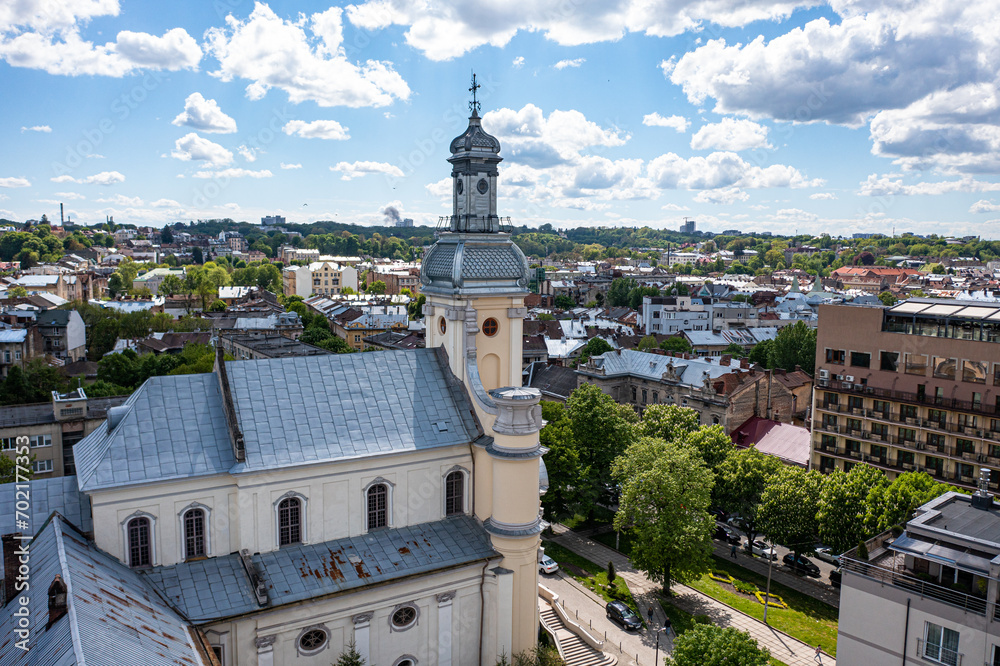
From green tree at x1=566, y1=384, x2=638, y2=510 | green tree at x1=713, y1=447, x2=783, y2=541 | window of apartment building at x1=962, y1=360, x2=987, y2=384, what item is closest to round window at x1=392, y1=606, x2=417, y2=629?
green tree at x1=566, y1=384, x2=638, y2=510

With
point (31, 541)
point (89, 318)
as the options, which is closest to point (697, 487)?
point (31, 541)

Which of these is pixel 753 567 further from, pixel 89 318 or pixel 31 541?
pixel 89 318

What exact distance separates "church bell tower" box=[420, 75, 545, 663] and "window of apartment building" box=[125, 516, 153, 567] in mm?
14365

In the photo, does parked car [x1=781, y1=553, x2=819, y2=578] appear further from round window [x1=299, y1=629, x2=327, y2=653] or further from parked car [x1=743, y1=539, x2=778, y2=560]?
round window [x1=299, y1=629, x2=327, y2=653]

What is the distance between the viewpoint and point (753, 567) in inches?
1917

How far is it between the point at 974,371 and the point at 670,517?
26644 mm

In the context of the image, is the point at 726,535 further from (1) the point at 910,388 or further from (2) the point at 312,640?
(2) the point at 312,640

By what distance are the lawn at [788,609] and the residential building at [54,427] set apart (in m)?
49.6

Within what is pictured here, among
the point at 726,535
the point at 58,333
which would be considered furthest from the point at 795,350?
the point at 58,333

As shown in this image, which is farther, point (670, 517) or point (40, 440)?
point (40, 440)

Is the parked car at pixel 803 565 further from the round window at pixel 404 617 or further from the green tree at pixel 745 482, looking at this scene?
the round window at pixel 404 617

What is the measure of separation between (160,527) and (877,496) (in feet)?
128

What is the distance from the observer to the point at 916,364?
52156mm

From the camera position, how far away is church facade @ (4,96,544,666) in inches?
1040
